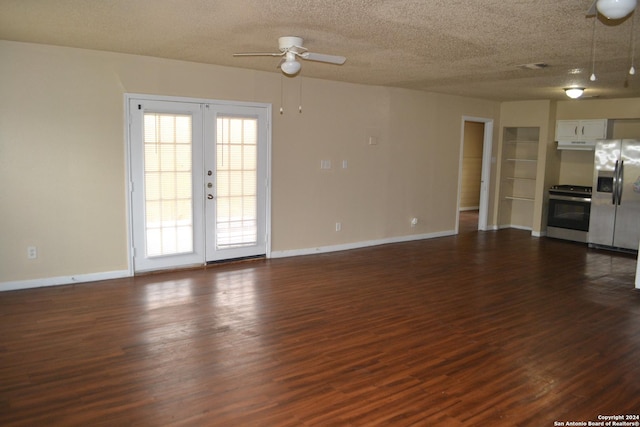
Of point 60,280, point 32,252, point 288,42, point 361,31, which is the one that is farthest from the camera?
point 60,280

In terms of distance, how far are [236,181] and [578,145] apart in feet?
20.5

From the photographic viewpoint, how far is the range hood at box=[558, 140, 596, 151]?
8.26 meters

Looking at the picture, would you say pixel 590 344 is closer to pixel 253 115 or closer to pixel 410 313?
pixel 410 313

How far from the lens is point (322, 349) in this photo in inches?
143

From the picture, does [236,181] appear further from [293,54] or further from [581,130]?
[581,130]

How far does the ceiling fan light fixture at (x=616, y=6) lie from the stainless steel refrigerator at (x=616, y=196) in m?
5.61

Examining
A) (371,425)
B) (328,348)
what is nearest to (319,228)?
(328,348)

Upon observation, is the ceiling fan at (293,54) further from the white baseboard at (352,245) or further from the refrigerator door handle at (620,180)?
the refrigerator door handle at (620,180)

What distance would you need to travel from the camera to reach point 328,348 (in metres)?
3.64

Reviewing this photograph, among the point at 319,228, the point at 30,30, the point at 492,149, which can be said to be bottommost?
the point at 319,228

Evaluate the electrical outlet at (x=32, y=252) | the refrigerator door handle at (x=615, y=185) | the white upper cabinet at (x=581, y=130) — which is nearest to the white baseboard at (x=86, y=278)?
the electrical outlet at (x=32, y=252)

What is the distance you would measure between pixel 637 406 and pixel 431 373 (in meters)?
1.24

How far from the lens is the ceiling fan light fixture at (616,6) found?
2.45m

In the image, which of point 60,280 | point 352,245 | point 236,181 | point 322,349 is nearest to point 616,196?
point 352,245
